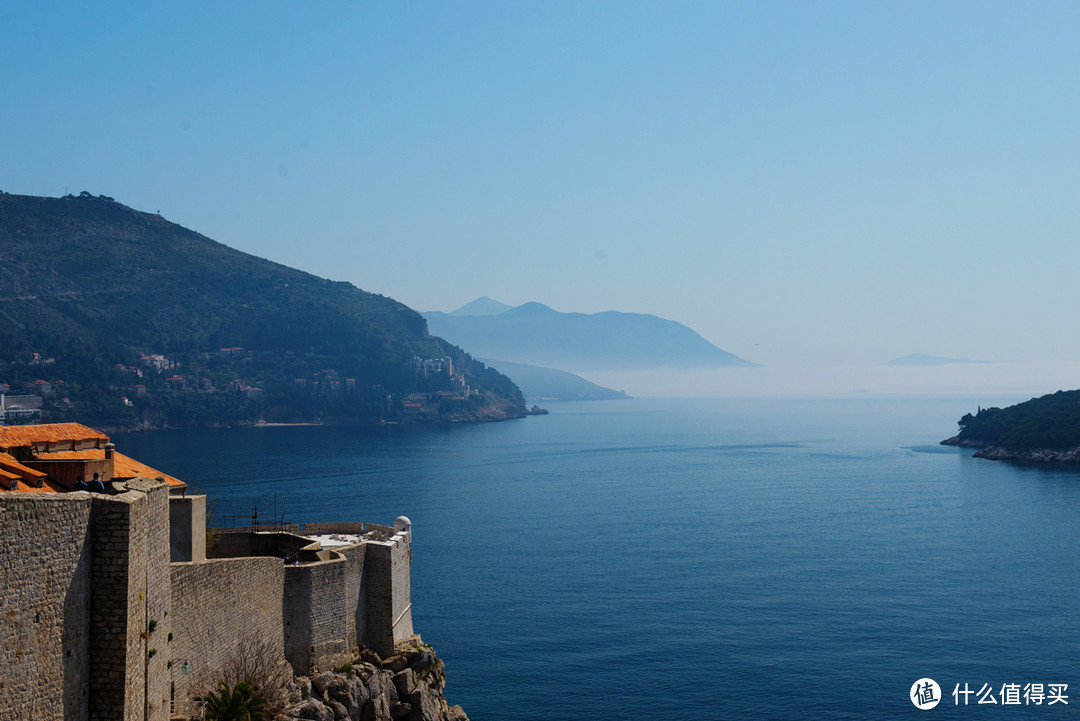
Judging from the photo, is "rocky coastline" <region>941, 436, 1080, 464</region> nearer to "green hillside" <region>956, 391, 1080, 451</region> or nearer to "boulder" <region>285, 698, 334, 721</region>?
"green hillside" <region>956, 391, 1080, 451</region>

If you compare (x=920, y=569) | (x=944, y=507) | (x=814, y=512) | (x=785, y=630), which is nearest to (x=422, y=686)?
(x=785, y=630)

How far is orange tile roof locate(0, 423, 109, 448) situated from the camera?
20.5m

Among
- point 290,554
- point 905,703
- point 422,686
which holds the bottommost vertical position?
point 905,703

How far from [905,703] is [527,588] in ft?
71.0

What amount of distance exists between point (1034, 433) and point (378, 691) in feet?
383

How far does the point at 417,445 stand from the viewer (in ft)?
484

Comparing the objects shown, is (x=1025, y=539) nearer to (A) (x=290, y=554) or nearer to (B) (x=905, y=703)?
(B) (x=905, y=703)

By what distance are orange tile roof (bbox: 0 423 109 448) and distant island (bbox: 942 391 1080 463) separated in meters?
115

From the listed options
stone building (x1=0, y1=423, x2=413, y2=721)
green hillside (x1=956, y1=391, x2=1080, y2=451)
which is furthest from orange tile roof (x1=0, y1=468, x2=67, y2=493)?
green hillside (x1=956, y1=391, x2=1080, y2=451)

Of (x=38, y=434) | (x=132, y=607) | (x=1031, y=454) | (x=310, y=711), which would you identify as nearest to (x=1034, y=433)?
(x=1031, y=454)

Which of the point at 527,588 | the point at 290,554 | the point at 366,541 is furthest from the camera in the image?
the point at 527,588

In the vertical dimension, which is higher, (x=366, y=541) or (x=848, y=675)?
(x=366, y=541)

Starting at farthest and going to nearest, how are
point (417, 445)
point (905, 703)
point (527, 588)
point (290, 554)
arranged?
point (417, 445), point (527, 588), point (905, 703), point (290, 554)

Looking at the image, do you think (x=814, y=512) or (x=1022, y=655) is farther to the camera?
(x=814, y=512)
